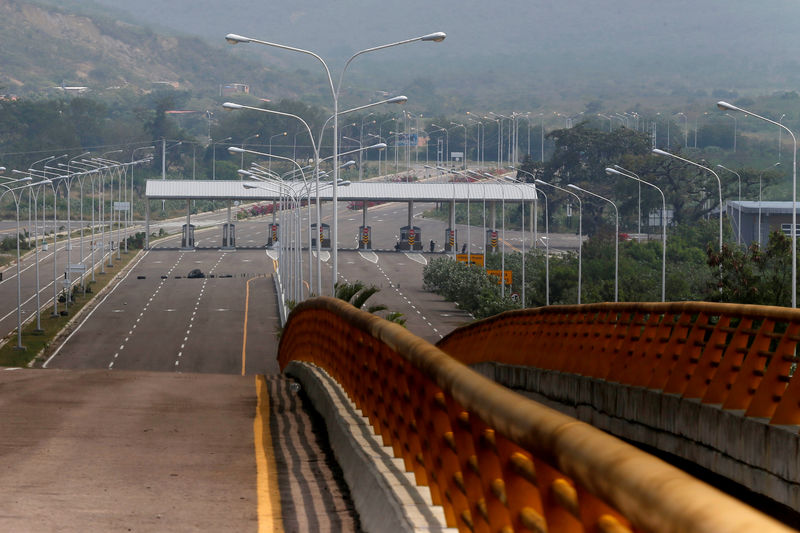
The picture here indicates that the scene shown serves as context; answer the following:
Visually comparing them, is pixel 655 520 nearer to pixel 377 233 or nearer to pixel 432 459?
pixel 432 459

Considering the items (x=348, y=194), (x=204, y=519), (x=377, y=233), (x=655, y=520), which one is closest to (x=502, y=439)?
(x=655, y=520)

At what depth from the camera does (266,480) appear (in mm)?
8977

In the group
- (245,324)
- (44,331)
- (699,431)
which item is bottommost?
(44,331)

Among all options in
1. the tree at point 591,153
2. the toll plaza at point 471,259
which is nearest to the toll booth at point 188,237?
the toll plaza at point 471,259

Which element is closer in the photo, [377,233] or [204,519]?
[204,519]

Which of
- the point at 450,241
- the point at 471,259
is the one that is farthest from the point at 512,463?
the point at 450,241

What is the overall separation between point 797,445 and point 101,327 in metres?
58.7

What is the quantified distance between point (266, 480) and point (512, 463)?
4.96 meters

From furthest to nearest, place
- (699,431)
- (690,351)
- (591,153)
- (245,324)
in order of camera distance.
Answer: (591,153), (245,324), (690,351), (699,431)

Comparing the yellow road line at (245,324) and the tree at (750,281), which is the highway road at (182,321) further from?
Result: the tree at (750,281)

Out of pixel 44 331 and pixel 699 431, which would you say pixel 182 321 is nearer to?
pixel 44 331

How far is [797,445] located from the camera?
9797 millimetres

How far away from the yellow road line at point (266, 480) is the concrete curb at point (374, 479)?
0.53 m

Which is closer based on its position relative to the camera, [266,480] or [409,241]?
[266,480]
